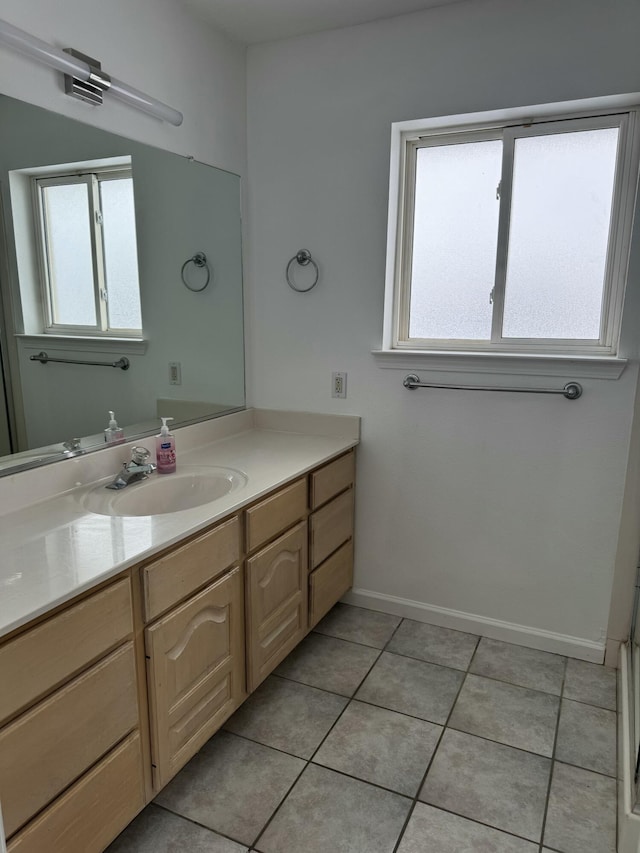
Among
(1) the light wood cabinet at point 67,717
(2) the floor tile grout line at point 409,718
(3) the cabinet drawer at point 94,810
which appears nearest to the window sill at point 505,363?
(2) the floor tile grout line at point 409,718

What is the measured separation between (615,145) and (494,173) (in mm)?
420

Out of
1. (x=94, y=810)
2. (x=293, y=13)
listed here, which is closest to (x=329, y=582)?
(x=94, y=810)

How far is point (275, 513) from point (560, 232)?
149 cm

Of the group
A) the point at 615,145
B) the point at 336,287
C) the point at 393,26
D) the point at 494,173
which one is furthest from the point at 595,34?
the point at 336,287

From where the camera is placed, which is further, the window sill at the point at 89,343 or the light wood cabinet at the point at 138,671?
the window sill at the point at 89,343

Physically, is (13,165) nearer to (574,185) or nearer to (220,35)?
(220,35)

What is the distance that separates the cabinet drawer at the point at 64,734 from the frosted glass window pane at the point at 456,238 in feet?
5.76

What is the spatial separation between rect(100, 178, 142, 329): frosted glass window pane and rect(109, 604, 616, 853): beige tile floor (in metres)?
1.42

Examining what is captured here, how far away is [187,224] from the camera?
227 cm

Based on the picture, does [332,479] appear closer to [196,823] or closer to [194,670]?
[194,670]

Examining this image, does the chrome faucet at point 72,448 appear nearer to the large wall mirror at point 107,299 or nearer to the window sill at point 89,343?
the large wall mirror at point 107,299

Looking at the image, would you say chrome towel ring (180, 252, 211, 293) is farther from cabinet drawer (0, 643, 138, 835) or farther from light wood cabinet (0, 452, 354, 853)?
cabinet drawer (0, 643, 138, 835)

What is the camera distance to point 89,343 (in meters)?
1.86

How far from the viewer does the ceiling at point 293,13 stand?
2062 mm
